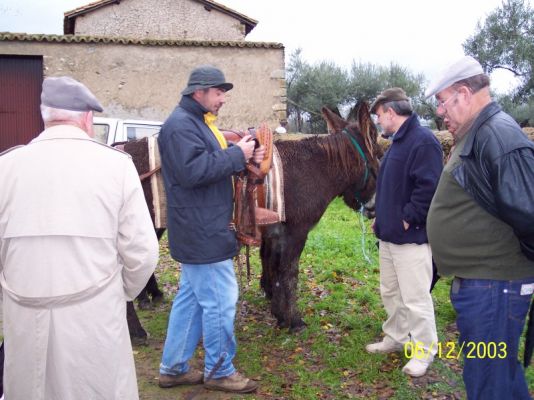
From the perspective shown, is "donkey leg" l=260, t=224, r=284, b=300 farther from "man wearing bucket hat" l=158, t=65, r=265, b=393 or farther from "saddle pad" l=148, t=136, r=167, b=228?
"man wearing bucket hat" l=158, t=65, r=265, b=393

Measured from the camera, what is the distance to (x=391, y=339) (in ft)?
14.2

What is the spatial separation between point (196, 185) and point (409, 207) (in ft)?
5.18

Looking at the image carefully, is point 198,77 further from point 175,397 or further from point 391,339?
point 391,339

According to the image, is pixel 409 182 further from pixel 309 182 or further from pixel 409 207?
pixel 309 182

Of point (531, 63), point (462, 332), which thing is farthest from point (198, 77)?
point (531, 63)

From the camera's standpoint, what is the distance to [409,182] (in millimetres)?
3758

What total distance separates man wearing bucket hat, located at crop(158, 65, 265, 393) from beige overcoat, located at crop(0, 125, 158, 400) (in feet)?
3.00

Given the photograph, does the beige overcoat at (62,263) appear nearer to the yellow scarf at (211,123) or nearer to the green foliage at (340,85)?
the yellow scarf at (211,123)

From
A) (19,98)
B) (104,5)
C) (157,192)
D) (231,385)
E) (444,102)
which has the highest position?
(104,5)

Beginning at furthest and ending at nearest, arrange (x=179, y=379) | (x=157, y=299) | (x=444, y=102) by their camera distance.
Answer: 1. (x=157, y=299)
2. (x=179, y=379)
3. (x=444, y=102)

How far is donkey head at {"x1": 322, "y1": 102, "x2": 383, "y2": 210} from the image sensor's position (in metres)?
4.82

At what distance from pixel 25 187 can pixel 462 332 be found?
7.31ft

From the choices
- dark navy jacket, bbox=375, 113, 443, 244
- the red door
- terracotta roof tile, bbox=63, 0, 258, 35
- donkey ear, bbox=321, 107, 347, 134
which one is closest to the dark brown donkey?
donkey ear, bbox=321, 107, 347, 134

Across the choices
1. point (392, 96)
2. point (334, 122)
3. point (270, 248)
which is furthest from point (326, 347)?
point (392, 96)
